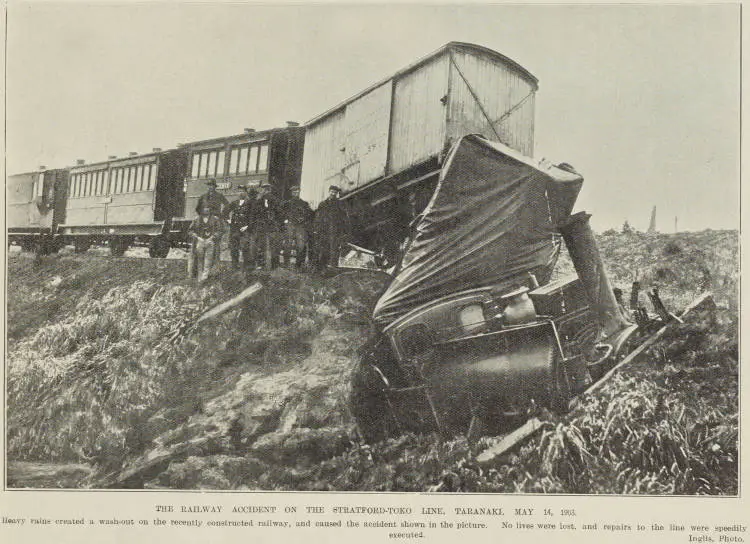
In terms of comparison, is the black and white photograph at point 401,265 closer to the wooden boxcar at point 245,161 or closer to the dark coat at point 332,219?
the dark coat at point 332,219

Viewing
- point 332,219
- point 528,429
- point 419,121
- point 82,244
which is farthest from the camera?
point 82,244

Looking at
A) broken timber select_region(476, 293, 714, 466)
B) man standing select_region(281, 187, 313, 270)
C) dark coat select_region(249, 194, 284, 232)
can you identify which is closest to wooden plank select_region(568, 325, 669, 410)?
broken timber select_region(476, 293, 714, 466)

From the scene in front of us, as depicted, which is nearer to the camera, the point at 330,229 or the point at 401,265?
the point at 401,265

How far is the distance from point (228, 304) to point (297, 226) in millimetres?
974

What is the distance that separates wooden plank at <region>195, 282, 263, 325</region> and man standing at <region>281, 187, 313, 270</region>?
476mm

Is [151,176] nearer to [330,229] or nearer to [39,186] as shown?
[39,186]

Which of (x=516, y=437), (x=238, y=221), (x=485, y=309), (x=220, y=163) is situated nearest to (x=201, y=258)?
(x=238, y=221)

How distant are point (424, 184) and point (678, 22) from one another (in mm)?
2397

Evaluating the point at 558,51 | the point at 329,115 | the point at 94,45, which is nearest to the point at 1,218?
the point at 94,45

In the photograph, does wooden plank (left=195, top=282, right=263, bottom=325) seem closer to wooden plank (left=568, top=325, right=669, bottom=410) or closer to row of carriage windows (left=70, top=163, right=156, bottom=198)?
row of carriage windows (left=70, top=163, right=156, bottom=198)

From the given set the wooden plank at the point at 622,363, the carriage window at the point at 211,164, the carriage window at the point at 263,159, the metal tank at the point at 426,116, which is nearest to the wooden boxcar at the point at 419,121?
the metal tank at the point at 426,116

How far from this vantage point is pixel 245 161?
21.3ft

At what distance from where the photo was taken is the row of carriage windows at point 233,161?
248 inches

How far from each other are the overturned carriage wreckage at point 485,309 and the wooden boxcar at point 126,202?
3.46 metres
